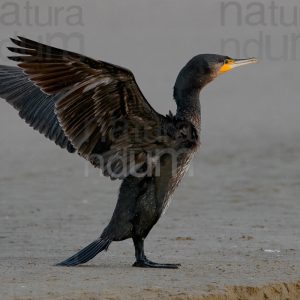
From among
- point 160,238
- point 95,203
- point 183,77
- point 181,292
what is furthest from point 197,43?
point 181,292

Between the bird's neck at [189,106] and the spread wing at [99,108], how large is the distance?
11.9 inches

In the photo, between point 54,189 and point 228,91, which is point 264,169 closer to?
point 54,189

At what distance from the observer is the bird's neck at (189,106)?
909 cm

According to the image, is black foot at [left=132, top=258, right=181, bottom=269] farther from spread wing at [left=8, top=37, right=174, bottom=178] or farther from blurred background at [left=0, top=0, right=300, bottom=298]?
blurred background at [left=0, top=0, right=300, bottom=298]

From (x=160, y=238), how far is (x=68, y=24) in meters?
9.63

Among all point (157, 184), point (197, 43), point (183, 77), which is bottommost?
point (157, 184)

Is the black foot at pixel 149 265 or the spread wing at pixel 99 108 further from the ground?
the spread wing at pixel 99 108

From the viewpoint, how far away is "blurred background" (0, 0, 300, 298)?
12.3 meters

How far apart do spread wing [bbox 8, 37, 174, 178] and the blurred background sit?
1.62 meters

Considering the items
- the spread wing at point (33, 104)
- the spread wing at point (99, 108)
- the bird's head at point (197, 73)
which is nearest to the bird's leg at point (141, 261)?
the spread wing at point (99, 108)

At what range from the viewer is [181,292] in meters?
8.05

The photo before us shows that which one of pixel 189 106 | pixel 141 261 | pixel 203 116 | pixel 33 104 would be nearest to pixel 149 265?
pixel 141 261

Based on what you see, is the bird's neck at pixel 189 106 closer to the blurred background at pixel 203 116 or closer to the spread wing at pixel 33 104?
the spread wing at pixel 33 104

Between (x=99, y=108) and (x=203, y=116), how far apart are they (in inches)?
347
